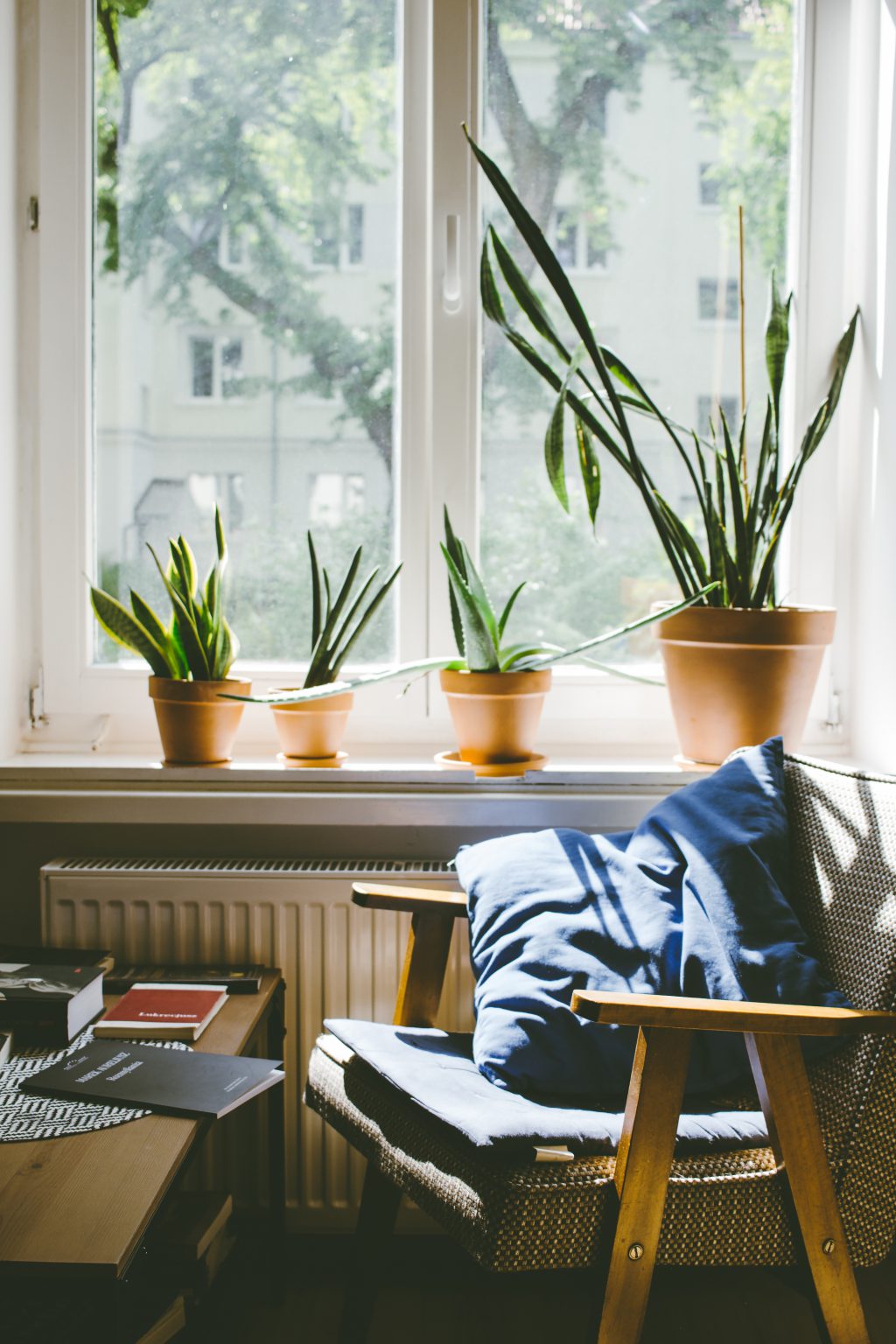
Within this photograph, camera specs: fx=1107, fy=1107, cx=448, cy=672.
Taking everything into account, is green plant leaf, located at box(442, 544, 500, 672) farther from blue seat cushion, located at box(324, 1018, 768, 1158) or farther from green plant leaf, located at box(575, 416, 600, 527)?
blue seat cushion, located at box(324, 1018, 768, 1158)

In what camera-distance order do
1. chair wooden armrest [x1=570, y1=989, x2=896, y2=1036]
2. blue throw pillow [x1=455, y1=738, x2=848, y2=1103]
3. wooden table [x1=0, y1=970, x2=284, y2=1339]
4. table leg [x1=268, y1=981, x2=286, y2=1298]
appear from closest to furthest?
wooden table [x1=0, y1=970, x2=284, y2=1339] → chair wooden armrest [x1=570, y1=989, x2=896, y2=1036] → blue throw pillow [x1=455, y1=738, x2=848, y2=1103] → table leg [x1=268, y1=981, x2=286, y2=1298]

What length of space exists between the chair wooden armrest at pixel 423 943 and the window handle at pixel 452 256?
3.63ft

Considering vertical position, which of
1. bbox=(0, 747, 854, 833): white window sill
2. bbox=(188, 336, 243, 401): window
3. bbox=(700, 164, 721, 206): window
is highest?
bbox=(700, 164, 721, 206): window

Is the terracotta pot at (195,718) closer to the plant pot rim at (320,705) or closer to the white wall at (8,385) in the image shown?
the plant pot rim at (320,705)

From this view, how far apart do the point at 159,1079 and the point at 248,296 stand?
55.8 inches

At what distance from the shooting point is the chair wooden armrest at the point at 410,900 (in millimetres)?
1567

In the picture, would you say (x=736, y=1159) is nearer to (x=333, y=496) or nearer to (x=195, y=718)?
(x=195, y=718)

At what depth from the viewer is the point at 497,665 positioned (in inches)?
72.0

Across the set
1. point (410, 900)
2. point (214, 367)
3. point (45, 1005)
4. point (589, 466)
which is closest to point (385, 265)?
point (214, 367)

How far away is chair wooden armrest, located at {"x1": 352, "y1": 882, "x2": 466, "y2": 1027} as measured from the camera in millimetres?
1575

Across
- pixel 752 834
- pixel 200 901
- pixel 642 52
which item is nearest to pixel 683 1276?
pixel 752 834

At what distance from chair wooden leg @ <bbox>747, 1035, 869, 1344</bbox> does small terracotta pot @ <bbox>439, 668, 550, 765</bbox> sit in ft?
2.53

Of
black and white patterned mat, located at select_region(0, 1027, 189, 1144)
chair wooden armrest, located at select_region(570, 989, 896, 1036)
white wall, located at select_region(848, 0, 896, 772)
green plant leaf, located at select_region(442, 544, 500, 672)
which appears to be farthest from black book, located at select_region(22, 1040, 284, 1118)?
white wall, located at select_region(848, 0, 896, 772)

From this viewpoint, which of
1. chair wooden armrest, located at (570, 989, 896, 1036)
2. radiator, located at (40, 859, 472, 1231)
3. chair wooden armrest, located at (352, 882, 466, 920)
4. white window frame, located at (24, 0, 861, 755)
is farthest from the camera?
white window frame, located at (24, 0, 861, 755)
